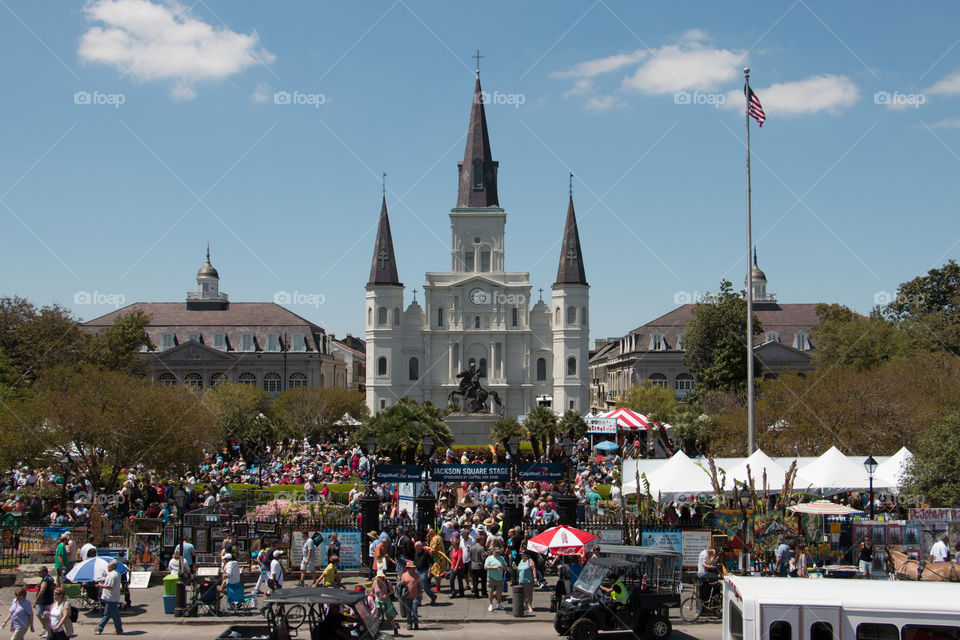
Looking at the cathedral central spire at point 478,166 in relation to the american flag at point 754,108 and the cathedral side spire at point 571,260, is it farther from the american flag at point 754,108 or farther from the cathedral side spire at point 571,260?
the american flag at point 754,108

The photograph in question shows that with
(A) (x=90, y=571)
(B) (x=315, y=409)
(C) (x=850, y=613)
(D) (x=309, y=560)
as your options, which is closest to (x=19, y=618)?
(A) (x=90, y=571)

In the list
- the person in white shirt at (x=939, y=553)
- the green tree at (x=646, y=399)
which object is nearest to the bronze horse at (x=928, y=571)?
the person in white shirt at (x=939, y=553)

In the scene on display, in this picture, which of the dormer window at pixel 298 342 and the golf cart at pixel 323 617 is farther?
the dormer window at pixel 298 342

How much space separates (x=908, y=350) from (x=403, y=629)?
1439 inches

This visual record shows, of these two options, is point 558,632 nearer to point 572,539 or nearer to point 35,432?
point 572,539

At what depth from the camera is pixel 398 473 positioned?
2017 centimetres

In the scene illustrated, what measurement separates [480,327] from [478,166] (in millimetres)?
15165

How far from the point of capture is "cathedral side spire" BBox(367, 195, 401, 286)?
77000 millimetres

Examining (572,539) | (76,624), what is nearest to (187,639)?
(76,624)

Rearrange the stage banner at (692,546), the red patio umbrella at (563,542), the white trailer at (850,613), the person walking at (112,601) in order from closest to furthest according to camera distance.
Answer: the white trailer at (850,613) → the person walking at (112,601) → the red patio umbrella at (563,542) → the stage banner at (692,546)

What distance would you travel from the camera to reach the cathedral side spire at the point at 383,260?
77.0m

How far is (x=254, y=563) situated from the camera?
18734mm

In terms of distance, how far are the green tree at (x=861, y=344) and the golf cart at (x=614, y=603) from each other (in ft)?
115

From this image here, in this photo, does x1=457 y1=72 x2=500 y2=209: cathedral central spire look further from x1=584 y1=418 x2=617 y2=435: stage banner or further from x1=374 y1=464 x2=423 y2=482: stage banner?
x1=374 y1=464 x2=423 y2=482: stage banner
